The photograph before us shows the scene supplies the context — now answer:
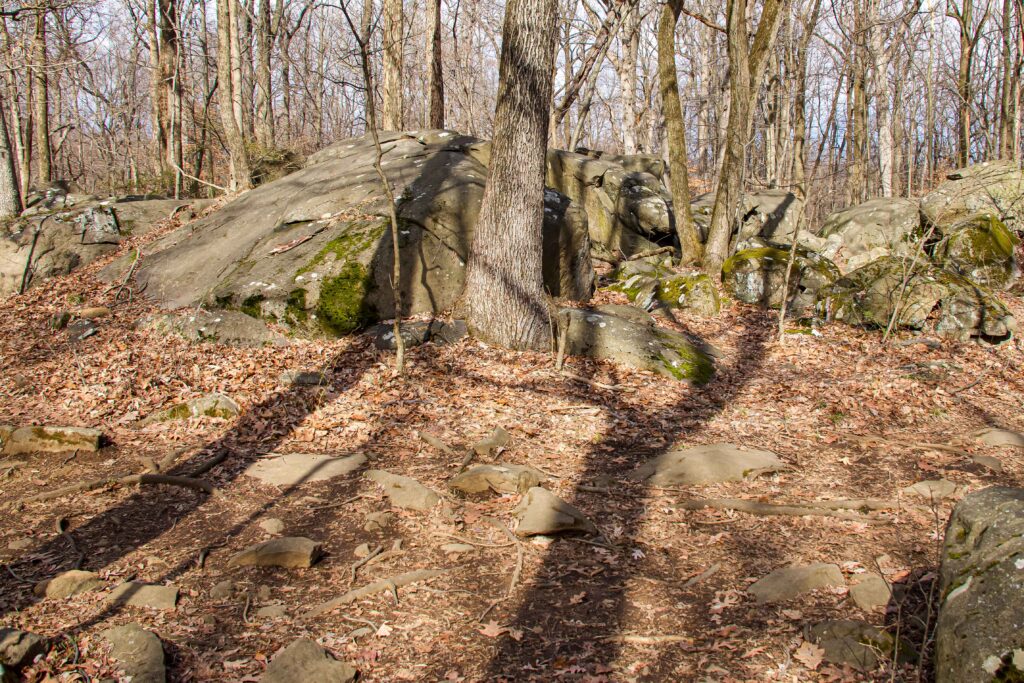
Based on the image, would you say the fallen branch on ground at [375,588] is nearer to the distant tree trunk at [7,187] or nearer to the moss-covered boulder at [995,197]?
the distant tree trunk at [7,187]

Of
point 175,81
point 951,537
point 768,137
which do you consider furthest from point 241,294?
point 768,137

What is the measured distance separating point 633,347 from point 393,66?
11.2 metres

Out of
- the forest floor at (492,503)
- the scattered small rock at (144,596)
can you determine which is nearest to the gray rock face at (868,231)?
the forest floor at (492,503)

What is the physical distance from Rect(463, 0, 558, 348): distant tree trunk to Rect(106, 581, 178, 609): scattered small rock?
5.58 metres

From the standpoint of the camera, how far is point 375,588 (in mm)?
4582

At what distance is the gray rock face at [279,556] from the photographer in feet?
15.9

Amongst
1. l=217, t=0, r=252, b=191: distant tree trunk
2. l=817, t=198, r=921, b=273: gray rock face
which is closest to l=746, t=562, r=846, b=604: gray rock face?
l=817, t=198, r=921, b=273: gray rock face

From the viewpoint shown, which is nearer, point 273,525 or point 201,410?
point 273,525

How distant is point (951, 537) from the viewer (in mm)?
3703

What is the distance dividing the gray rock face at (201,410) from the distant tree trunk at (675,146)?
10.9m

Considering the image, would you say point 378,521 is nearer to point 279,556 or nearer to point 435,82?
point 279,556

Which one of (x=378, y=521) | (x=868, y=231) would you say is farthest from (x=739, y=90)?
(x=378, y=521)

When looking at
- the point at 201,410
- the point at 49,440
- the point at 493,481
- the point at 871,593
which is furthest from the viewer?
the point at 201,410

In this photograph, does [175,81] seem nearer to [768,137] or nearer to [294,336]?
[294,336]
